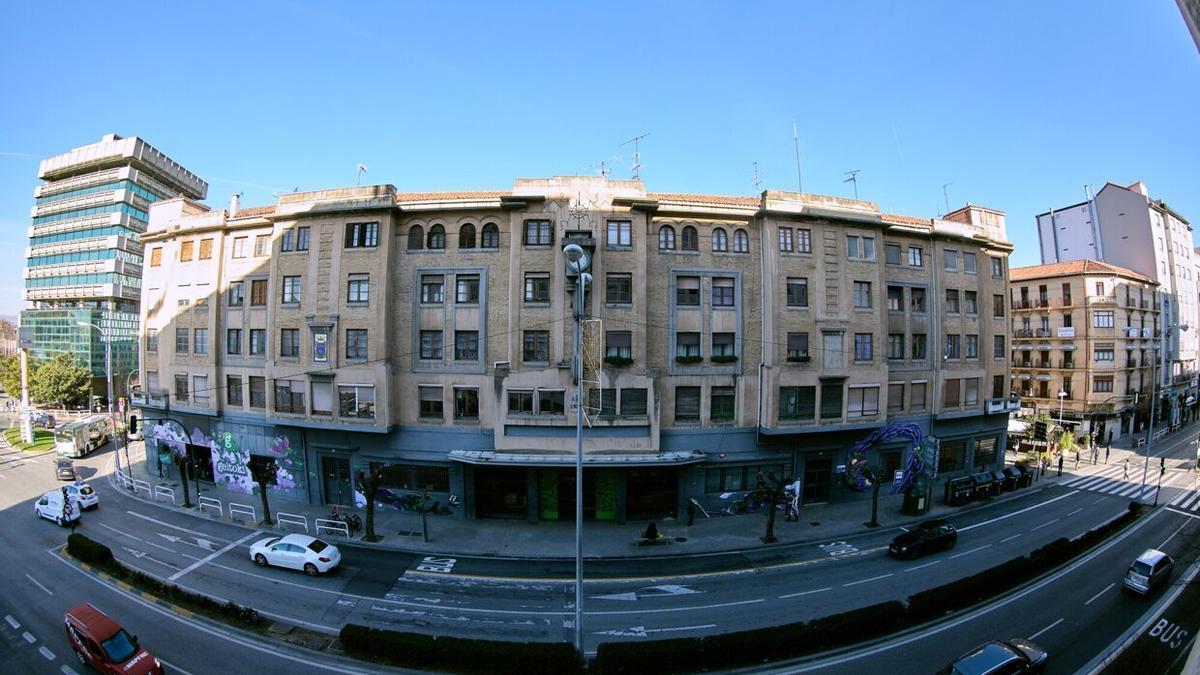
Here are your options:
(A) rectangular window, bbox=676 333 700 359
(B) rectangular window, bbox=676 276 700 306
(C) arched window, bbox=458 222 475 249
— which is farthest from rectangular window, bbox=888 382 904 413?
(C) arched window, bbox=458 222 475 249

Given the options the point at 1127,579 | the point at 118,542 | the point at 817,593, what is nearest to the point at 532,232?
the point at 817,593

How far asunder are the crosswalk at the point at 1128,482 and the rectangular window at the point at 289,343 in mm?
60254

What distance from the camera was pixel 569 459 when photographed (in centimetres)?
2789

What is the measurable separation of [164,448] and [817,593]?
4831 cm

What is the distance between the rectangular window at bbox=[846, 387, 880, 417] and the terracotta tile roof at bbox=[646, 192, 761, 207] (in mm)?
14379

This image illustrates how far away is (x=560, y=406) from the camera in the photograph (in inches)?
1139

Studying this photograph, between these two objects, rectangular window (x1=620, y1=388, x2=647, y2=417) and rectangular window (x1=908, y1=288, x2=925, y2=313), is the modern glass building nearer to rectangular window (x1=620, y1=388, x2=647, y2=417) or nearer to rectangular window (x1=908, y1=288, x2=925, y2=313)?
rectangular window (x1=620, y1=388, x2=647, y2=417)

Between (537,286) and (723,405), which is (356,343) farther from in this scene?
(723,405)

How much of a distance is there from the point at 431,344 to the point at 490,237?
26.0 ft

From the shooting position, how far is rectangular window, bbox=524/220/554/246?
2966 cm

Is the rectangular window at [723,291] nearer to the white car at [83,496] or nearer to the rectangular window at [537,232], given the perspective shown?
the rectangular window at [537,232]

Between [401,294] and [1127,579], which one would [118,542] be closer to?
[401,294]

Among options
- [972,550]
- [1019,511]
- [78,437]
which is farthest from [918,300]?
[78,437]

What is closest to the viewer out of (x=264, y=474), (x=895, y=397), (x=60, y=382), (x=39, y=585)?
(x=39, y=585)
